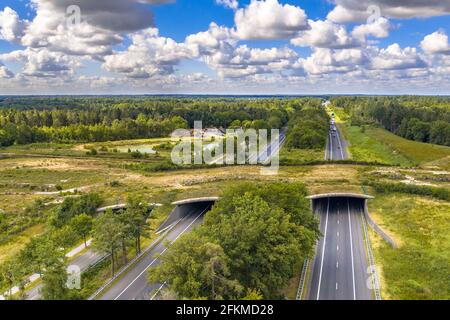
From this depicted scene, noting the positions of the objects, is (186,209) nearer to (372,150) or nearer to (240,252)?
(240,252)

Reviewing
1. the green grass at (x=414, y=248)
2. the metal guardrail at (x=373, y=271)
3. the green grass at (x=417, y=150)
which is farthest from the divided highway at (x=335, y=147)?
the metal guardrail at (x=373, y=271)

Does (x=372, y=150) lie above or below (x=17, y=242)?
above

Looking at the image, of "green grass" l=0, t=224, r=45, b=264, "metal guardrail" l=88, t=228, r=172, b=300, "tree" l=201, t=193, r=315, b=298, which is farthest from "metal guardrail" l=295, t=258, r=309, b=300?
"green grass" l=0, t=224, r=45, b=264

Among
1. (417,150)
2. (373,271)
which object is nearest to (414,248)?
(373,271)

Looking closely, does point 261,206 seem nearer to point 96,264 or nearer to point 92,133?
point 96,264

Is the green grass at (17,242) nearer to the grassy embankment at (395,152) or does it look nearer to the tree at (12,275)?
the tree at (12,275)
